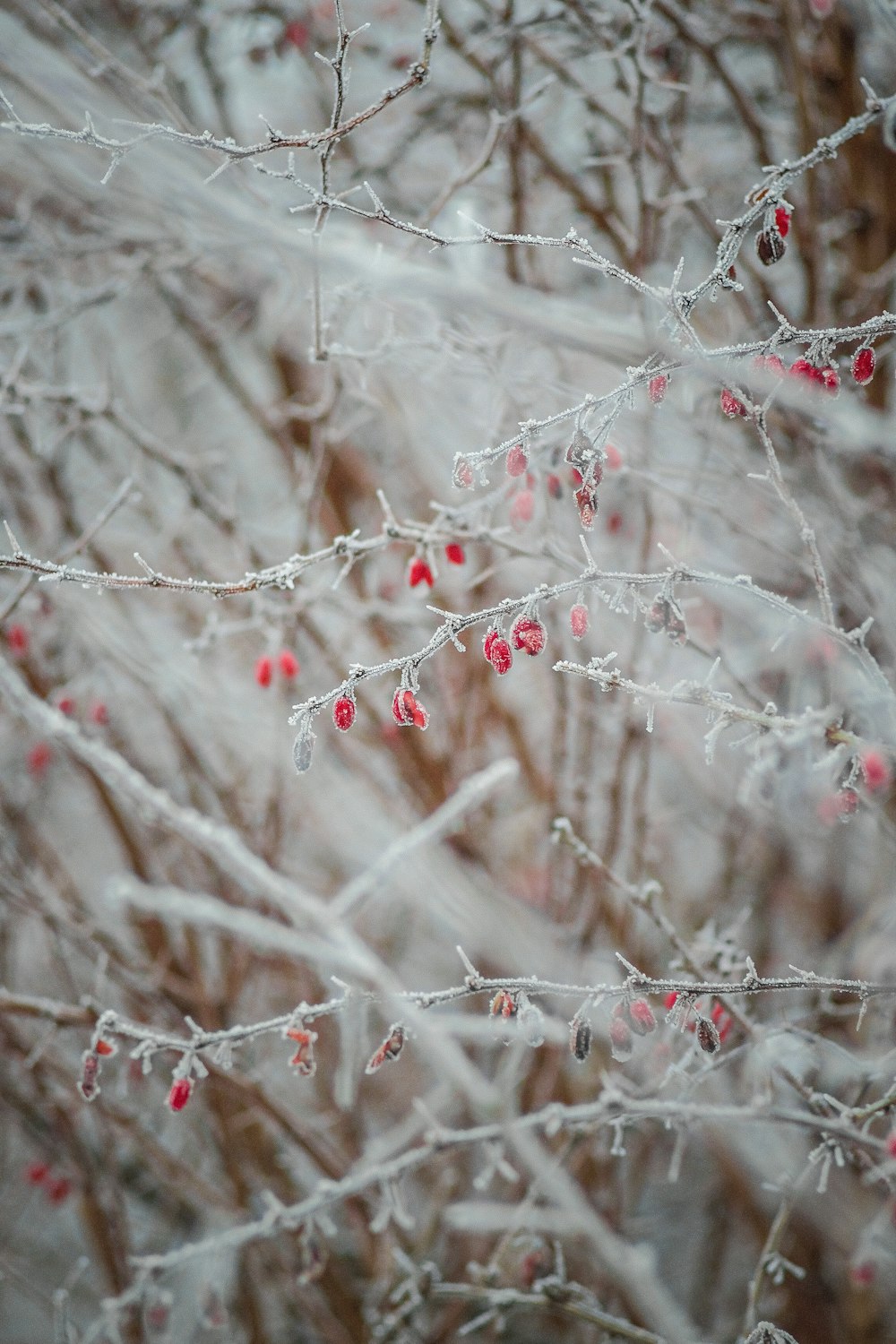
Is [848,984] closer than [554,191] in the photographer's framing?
Yes

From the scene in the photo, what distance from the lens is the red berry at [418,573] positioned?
1.59 m

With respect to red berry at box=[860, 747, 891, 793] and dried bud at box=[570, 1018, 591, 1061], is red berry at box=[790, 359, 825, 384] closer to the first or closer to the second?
red berry at box=[860, 747, 891, 793]

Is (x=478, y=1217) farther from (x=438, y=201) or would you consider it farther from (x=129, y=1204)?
(x=129, y=1204)

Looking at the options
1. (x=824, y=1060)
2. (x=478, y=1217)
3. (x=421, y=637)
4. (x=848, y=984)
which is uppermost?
(x=421, y=637)

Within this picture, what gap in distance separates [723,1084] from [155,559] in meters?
2.52

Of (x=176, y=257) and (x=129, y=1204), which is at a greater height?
(x=176, y=257)

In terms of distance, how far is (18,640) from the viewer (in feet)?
8.51

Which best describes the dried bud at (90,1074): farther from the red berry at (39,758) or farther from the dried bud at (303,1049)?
the red berry at (39,758)

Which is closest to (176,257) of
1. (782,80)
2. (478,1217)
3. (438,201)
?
(438,201)

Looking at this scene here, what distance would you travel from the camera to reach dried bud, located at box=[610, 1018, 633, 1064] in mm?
1293

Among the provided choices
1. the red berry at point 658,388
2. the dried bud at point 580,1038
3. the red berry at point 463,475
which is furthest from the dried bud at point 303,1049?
the red berry at point 658,388

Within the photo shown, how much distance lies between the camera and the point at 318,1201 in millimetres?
1605

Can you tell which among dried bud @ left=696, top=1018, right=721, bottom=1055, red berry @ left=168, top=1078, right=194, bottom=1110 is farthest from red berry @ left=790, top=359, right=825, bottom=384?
red berry @ left=168, top=1078, right=194, bottom=1110

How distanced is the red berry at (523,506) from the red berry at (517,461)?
0.20m
